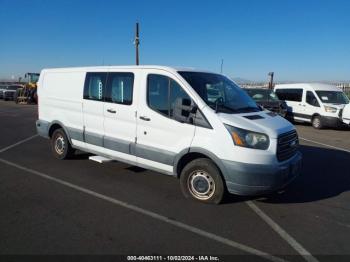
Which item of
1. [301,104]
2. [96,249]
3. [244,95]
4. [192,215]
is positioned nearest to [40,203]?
[96,249]

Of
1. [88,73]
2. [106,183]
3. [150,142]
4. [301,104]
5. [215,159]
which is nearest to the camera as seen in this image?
[215,159]

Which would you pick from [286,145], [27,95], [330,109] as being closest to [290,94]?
[330,109]

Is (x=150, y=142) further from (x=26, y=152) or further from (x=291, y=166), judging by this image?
(x=26, y=152)

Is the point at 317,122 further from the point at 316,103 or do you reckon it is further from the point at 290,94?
the point at 290,94

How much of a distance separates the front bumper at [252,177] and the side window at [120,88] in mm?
2204

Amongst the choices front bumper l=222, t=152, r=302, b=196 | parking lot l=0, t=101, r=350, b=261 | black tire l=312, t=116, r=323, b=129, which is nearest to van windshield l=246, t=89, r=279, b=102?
black tire l=312, t=116, r=323, b=129

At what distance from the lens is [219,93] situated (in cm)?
560

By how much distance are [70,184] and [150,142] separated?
1.62 meters

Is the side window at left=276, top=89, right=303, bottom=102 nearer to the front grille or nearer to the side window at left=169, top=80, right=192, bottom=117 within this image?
the front grille

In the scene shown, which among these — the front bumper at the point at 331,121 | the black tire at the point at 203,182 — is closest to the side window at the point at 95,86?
the black tire at the point at 203,182

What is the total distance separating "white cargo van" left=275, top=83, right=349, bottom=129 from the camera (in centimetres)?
1525

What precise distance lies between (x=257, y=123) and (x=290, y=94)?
1371 centimetres

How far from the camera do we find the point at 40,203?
5.01 meters

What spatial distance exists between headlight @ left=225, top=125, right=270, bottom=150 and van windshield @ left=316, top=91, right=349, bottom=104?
41.1 ft
